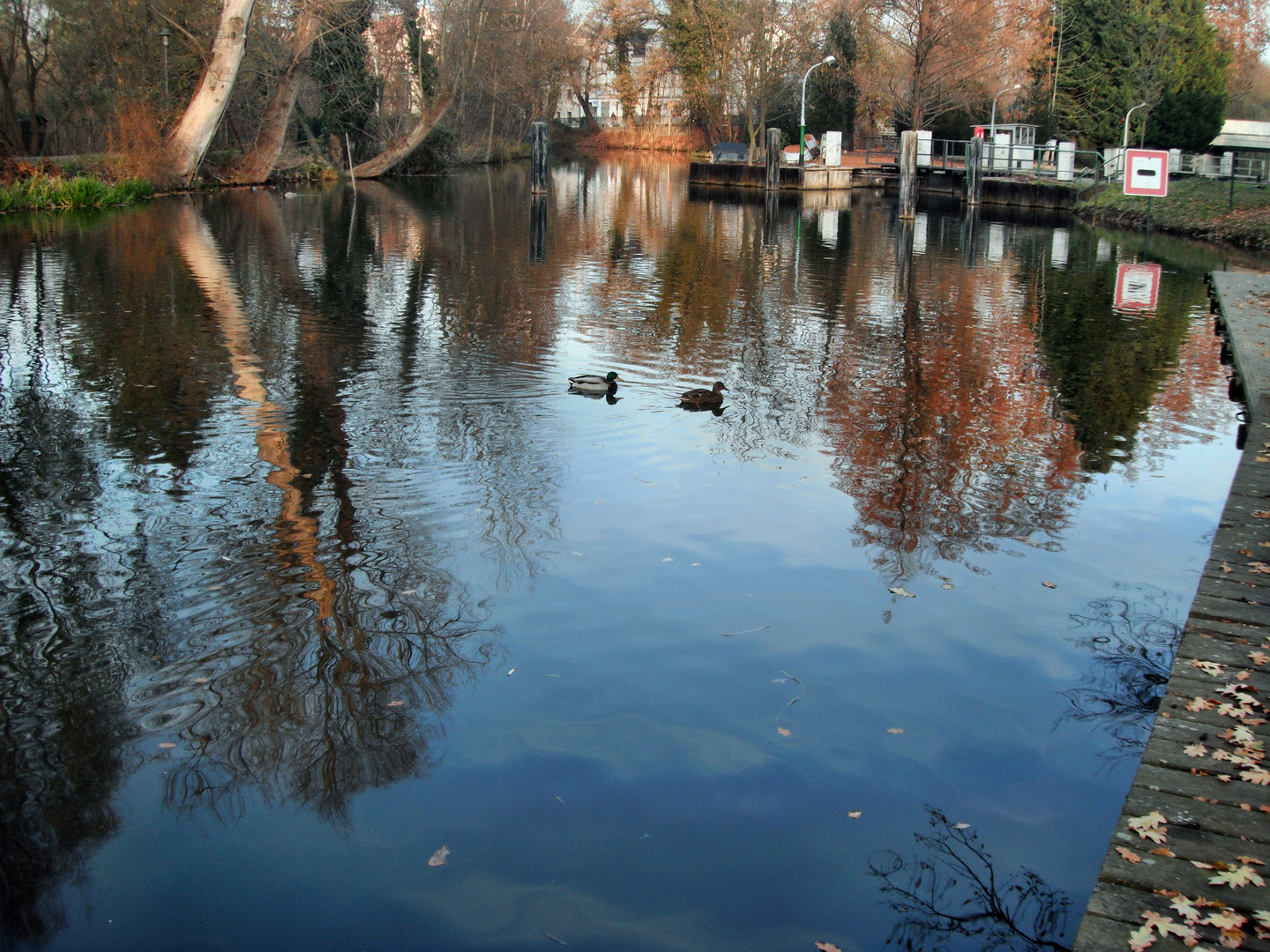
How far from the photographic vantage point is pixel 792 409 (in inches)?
404

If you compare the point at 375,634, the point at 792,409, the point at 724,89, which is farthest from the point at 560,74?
the point at 375,634

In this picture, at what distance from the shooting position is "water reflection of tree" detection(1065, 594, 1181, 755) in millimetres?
5242

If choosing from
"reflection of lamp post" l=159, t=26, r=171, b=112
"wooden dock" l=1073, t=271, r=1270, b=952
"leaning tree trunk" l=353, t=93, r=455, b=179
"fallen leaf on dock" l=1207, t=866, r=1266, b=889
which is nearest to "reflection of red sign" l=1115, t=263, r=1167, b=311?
"wooden dock" l=1073, t=271, r=1270, b=952

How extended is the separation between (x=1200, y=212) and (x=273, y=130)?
2939 cm

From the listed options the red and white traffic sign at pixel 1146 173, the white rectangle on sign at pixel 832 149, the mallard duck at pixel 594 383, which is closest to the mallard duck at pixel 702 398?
the mallard duck at pixel 594 383

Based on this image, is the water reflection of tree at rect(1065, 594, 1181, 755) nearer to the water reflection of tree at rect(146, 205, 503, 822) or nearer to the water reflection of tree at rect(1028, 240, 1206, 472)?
the water reflection of tree at rect(1028, 240, 1206, 472)

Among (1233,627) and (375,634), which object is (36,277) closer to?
(375,634)

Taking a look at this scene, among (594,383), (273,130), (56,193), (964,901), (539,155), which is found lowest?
(964,901)

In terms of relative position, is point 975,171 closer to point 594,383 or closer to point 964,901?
point 594,383

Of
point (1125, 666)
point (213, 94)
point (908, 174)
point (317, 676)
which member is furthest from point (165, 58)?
point (1125, 666)

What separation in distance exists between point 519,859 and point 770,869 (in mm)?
972

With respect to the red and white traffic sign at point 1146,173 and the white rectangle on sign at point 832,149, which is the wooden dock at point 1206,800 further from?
the white rectangle on sign at point 832,149

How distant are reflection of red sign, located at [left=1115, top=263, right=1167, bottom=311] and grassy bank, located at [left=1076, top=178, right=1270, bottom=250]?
5239 mm

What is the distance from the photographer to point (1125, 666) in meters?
5.71
